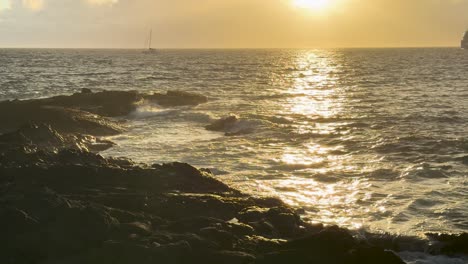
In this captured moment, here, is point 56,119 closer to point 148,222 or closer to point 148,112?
point 148,112

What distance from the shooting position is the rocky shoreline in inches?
343

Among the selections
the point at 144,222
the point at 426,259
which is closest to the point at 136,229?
the point at 144,222

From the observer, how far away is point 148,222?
1012 centimetres

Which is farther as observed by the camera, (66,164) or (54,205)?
(66,164)

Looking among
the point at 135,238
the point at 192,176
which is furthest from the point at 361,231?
the point at 135,238

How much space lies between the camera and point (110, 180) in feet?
41.7

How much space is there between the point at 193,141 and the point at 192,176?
10.00 metres

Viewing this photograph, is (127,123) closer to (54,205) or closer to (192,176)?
(192,176)

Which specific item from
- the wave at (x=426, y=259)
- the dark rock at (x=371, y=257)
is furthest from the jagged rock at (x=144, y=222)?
the wave at (x=426, y=259)

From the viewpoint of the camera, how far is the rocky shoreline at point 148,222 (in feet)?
28.6

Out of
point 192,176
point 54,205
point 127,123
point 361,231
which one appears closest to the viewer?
point 54,205

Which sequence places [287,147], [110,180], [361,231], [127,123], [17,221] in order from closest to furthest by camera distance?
[17,221] < [361,231] < [110,180] < [287,147] < [127,123]

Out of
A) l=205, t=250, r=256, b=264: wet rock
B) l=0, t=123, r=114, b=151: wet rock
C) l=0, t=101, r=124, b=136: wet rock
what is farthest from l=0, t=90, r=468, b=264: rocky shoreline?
l=0, t=101, r=124, b=136: wet rock

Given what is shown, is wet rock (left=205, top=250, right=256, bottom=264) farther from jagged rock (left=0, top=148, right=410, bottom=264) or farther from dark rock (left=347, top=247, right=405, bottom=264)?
dark rock (left=347, top=247, right=405, bottom=264)
